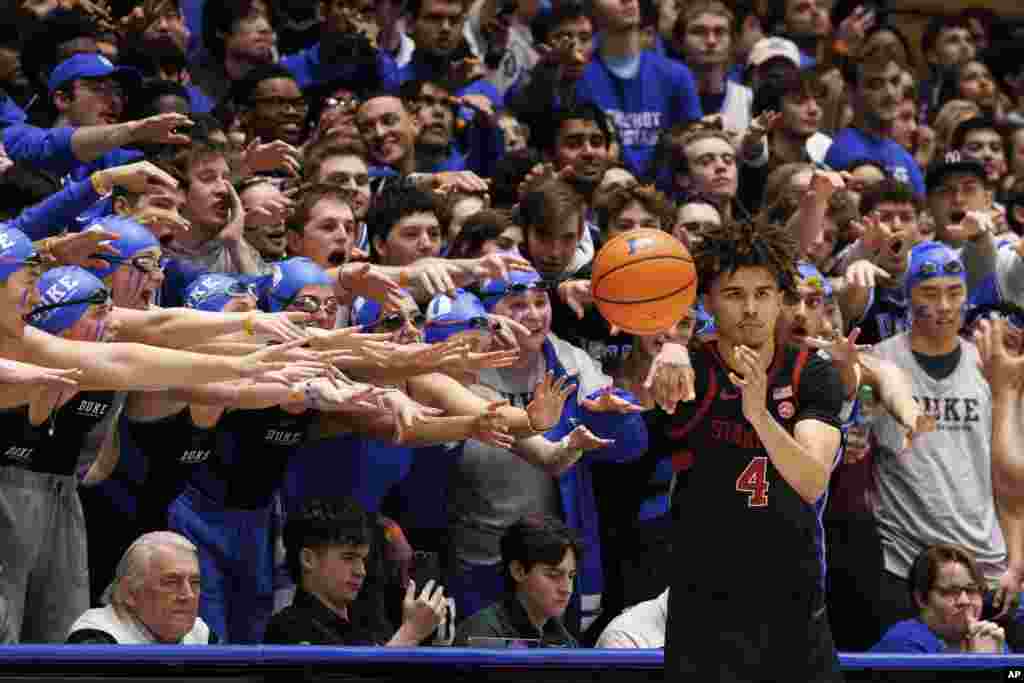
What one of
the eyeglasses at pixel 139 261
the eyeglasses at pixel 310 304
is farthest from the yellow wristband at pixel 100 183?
the eyeglasses at pixel 310 304

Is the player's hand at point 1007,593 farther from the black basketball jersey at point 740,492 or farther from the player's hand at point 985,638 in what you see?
the black basketball jersey at point 740,492

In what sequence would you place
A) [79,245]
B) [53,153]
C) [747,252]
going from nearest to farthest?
[747,252] → [79,245] → [53,153]

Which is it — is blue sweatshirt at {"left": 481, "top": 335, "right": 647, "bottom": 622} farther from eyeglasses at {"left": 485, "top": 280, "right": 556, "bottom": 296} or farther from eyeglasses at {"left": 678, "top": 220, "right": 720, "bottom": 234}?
eyeglasses at {"left": 678, "top": 220, "right": 720, "bottom": 234}

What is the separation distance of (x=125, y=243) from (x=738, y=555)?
2.74 meters

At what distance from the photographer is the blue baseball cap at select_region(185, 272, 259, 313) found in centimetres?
715

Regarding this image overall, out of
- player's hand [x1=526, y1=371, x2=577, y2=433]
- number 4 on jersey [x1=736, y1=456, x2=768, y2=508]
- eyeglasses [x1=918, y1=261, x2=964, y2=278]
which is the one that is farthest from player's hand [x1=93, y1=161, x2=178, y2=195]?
eyeglasses [x1=918, y1=261, x2=964, y2=278]

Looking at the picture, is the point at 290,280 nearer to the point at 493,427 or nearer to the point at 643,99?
the point at 493,427

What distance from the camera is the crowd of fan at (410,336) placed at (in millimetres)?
6672

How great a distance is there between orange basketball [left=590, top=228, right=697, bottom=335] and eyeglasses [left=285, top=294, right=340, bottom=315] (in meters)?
1.10

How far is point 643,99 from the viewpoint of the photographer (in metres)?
10.8

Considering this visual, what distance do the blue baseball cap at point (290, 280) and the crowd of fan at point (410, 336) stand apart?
0.01 m

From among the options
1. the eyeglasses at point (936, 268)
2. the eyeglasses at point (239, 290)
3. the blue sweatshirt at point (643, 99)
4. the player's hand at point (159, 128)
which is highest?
the blue sweatshirt at point (643, 99)

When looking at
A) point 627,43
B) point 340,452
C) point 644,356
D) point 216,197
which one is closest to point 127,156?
point 216,197

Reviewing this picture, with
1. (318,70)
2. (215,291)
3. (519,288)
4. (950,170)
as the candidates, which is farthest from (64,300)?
(950,170)
